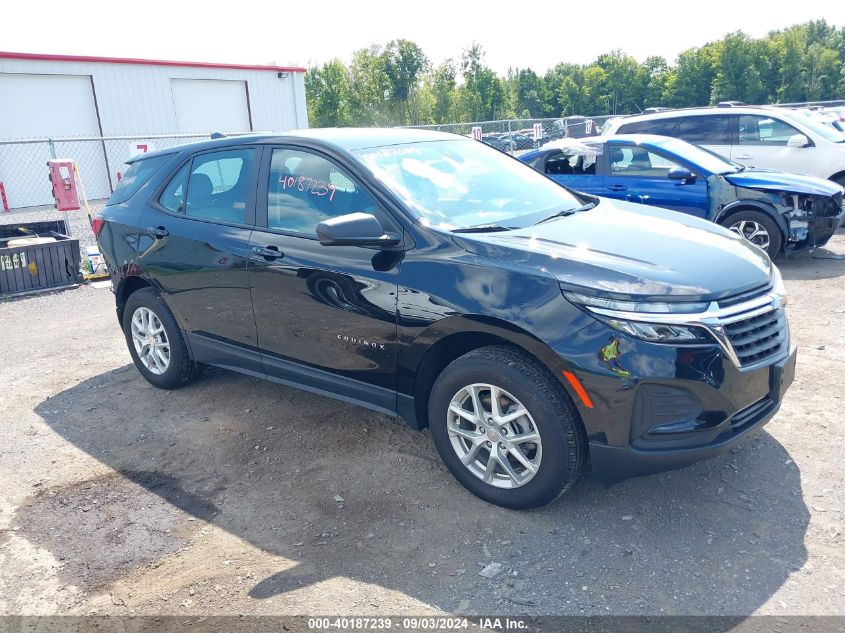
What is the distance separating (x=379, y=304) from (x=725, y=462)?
2.07 meters

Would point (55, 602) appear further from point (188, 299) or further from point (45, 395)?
point (45, 395)

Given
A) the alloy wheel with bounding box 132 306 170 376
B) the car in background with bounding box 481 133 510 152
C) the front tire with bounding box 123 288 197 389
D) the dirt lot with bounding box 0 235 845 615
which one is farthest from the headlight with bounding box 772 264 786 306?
the car in background with bounding box 481 133 510 152

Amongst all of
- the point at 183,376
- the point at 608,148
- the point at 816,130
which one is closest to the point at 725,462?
the point at 183,376

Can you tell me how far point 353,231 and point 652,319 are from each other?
149cm

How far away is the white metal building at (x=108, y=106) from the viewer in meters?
18.2

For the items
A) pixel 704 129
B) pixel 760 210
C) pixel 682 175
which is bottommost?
pixel 760 210

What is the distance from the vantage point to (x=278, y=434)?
451cm

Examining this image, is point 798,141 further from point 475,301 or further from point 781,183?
point 475,301

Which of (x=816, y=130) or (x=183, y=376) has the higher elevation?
(x=816, y=130)

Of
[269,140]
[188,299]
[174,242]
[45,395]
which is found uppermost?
[269,140]

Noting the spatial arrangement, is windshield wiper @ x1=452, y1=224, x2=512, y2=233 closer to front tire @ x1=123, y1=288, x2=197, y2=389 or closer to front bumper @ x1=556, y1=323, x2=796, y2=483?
front bumper @ x1=556, y1=323, x2=796, y2=483

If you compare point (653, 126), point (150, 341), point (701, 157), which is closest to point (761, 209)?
point (701, 157)

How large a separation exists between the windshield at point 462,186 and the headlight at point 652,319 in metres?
0.93

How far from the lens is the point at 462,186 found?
4.11m
